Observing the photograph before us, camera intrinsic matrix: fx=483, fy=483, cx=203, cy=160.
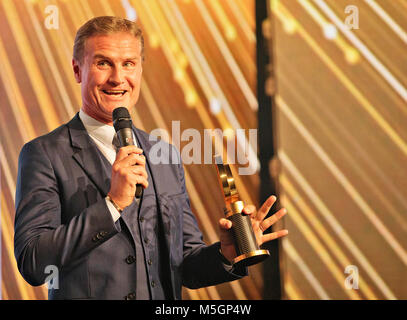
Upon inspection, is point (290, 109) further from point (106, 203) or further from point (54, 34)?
point (106, 203)

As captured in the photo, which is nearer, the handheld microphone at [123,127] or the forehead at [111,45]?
the handheld microphone at [123,127]

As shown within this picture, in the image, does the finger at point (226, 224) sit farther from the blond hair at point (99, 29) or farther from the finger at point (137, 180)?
the blond hair at point (99, 29)

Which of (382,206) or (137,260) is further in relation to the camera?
(382,206)

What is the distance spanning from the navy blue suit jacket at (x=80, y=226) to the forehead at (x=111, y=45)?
232 millimetres

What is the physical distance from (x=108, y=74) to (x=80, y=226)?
0.51 m

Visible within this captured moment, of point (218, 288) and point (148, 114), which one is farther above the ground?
point (148, 114)

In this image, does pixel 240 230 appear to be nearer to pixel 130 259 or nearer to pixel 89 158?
pixel 130 259

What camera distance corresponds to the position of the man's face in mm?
1522

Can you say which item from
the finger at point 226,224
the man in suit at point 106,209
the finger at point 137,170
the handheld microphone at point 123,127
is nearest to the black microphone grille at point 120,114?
the handheld microphone at point 123,127

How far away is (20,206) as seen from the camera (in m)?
1.36

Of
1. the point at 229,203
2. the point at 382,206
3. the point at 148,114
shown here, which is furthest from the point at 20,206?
the point at 382,206

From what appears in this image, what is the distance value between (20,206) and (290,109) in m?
1.87

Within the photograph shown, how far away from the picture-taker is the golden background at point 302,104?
2.73m
